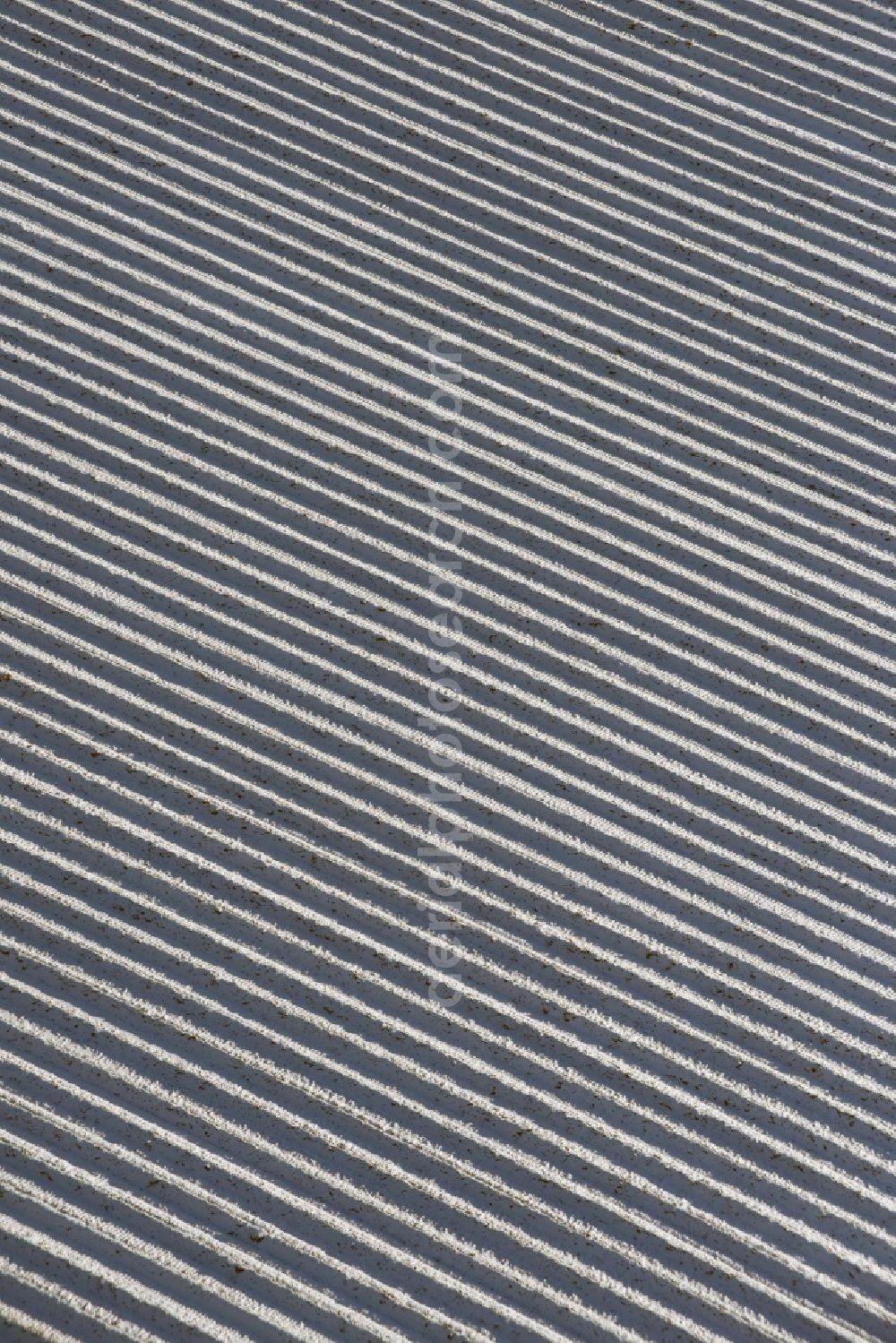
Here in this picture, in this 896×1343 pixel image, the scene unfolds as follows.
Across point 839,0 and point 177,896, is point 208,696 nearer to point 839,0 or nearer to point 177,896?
point 177,896

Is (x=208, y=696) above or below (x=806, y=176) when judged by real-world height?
below

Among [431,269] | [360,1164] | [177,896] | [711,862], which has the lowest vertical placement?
[360,1164]

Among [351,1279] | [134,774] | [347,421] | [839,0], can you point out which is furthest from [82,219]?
[351,1279]

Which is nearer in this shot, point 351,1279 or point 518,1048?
point 351,1279

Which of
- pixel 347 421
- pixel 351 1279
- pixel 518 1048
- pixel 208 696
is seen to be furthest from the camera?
pixel 347 421

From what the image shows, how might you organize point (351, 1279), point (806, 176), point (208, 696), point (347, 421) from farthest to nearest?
1. point (806, 176)
2. point (347, 421)
3. point (208, 696)
4. point (351, 1279)

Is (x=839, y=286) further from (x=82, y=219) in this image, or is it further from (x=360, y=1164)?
(x=360, y=1164)
